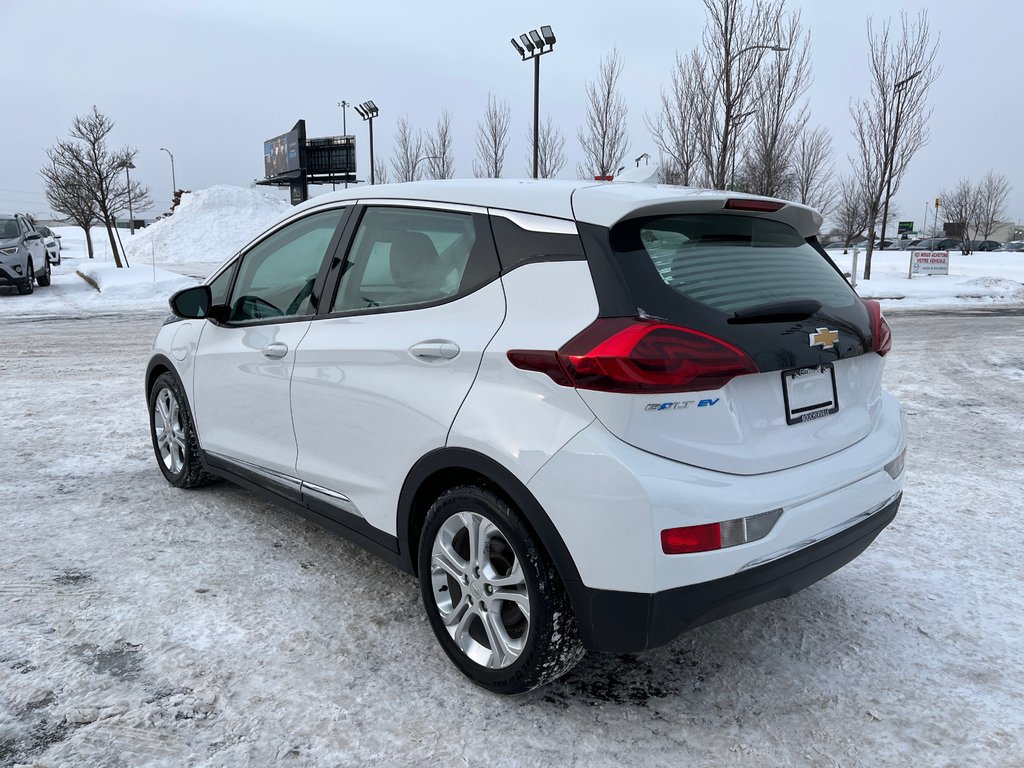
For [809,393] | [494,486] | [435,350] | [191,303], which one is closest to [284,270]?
[191,303]

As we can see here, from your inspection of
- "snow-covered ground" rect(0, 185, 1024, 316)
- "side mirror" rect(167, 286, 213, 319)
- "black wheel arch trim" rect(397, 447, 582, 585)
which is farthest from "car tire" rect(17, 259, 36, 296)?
"black wheel arch trim" rect(397, 447, 582, 585)

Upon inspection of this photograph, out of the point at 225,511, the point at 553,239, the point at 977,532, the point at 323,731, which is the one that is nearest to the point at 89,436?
the point at 225,511

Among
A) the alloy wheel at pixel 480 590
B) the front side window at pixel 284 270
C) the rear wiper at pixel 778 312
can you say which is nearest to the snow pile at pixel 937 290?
the front side window at pixel 284 270

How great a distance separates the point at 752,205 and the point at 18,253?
20.6m

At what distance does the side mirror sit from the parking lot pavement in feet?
3.62

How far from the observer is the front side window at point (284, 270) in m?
3.47

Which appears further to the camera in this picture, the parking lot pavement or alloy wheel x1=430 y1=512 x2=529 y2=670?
alloy wheel x1=430 y1=512 x2=529 y2=670

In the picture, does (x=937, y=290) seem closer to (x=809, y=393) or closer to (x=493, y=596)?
(x=809, y=393)

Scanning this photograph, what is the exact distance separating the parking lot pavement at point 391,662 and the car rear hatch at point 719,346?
0.85 m

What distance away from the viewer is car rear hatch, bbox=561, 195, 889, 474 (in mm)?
2191

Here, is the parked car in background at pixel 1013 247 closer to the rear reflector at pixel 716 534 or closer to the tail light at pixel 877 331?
the tail light at pixel 877 331

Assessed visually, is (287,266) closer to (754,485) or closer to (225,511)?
(225,511)

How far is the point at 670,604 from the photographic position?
2.20m

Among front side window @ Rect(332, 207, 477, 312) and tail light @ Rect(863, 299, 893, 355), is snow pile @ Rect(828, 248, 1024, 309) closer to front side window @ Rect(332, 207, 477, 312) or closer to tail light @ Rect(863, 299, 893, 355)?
tail light @ Rect(863, 299, 893, 355)
